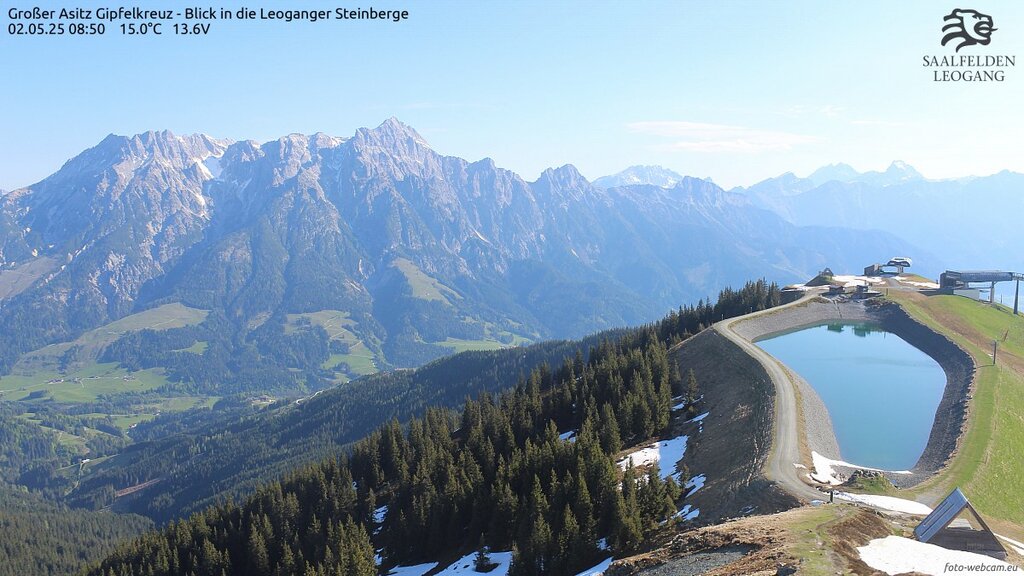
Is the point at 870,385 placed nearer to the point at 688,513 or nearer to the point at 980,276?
the point at 688,513

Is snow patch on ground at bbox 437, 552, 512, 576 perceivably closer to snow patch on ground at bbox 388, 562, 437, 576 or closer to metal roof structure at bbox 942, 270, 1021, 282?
snow patch on ground at bbox 388, 562, 437, 576

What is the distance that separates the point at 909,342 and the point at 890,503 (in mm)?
86256

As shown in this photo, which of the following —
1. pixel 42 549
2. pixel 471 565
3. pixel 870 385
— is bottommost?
pixel 42 549

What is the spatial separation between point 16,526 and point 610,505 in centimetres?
22194

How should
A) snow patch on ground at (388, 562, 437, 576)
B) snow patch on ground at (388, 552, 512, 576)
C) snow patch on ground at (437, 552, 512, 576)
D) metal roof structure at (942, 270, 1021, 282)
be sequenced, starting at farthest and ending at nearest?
metal roof structure at (942, 270, 1021, 282)
snow patch on ground at (388, 562, 437, 576)
snow patch on ground at (388, 552, 512, 576)
snow patch on ground at (437, 552, 512, 576)

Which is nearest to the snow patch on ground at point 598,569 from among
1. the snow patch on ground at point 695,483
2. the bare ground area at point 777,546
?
the bare ground area at point 777,546

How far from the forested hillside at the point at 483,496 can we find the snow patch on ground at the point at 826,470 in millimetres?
12096

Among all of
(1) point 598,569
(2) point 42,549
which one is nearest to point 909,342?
(1) point 598,569

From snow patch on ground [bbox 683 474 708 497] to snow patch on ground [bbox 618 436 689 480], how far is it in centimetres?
447

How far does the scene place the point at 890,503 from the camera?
46.6 metres

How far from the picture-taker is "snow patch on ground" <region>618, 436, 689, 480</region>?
2738 inches

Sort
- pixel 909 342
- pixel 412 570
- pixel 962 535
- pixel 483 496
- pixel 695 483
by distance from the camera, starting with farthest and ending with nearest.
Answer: pixel 909 342, pixel 483 496, pixel 412 570, pixel 695 483, pixel 962 535

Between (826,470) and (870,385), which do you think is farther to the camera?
(870,385)

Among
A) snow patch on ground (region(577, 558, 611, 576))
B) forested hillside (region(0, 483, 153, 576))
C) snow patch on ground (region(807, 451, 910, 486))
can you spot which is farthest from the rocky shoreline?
forested hillside (region(0, 483, 153, 576))
